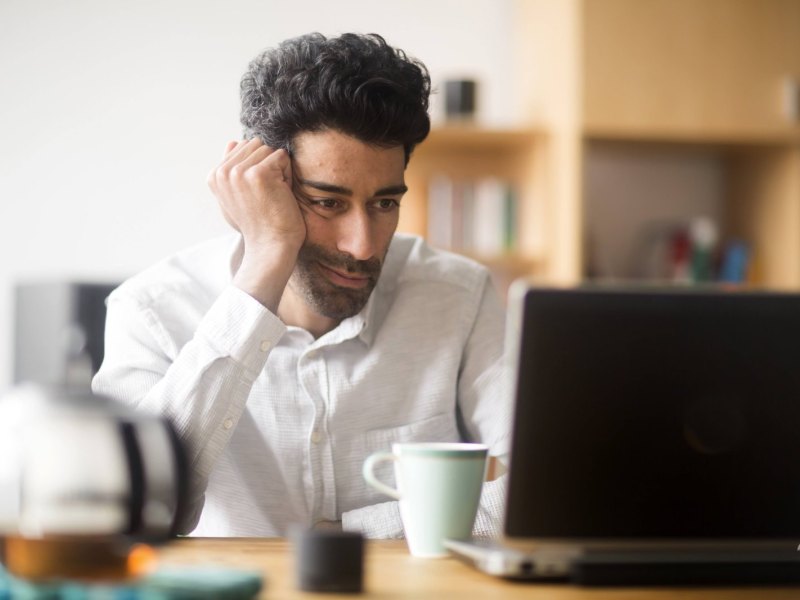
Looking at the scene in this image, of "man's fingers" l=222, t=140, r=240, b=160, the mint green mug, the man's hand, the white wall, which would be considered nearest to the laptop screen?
the mint green mug

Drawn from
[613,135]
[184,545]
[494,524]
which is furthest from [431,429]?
[613,135]

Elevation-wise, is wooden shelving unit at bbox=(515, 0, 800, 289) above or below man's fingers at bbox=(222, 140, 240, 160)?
above

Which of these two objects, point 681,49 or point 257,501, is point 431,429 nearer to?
point 257,501

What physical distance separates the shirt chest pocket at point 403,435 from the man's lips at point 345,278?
0.76 ft

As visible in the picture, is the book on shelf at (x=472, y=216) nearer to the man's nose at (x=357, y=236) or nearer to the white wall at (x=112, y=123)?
the white wall at (x=112, y=123)

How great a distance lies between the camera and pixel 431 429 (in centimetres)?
170

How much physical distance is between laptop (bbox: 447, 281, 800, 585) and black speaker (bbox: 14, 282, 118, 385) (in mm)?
958

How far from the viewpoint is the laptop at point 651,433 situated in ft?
3.09

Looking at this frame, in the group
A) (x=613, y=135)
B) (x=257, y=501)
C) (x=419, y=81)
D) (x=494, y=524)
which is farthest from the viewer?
(x=613, y=135)

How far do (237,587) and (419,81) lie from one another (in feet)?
3.86

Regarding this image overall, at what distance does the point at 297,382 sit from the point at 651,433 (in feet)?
2.64

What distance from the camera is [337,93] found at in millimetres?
1701

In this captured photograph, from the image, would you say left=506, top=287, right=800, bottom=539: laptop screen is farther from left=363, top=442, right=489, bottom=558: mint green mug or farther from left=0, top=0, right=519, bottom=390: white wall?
left=0, top=0, right=519, bottom=390: white wall

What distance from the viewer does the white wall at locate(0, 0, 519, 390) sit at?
3561mm
